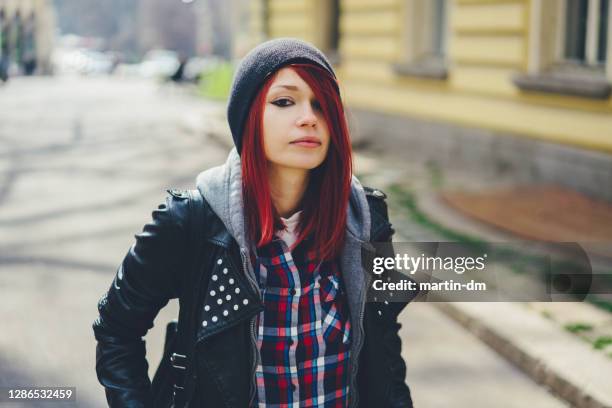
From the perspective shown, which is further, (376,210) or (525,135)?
(525,135)

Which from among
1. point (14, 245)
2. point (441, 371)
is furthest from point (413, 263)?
point (14, 245)

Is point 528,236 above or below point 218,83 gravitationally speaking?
above

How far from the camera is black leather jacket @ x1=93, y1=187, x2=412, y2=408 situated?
196 cm

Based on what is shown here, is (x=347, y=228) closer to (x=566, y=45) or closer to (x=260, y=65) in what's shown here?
(x=260, y=65)

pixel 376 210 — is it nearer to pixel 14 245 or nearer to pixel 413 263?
pixel 413 263

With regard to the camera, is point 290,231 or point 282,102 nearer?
point 282,102

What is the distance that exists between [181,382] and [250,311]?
0.27m

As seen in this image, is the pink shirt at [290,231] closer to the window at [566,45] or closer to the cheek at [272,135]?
the cheek at [272,135]

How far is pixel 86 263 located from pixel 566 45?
20.5 ft

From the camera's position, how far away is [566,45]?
1003 cm

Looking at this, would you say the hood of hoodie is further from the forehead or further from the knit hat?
the forehead

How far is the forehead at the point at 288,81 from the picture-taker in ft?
6.47

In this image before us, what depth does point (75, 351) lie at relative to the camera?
4883 mm

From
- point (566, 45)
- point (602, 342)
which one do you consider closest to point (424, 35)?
point (566, 45)
